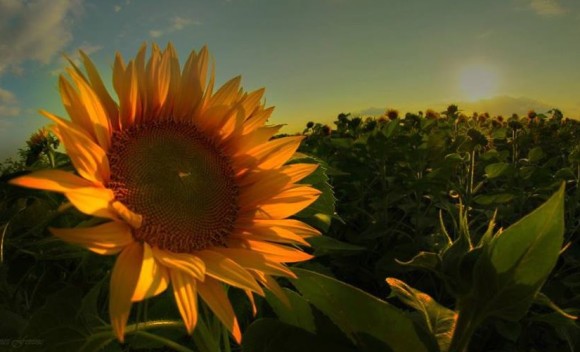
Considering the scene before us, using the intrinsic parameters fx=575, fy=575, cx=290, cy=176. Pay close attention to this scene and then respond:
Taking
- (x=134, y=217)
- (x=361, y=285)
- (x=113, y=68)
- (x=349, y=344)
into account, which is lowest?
(x=361, y=285)

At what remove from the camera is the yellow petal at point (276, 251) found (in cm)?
83

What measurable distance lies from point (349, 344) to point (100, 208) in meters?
0.36

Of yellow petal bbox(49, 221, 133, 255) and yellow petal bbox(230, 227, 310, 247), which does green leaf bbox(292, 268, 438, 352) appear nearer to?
yellow petal bbox(230, 227, 310, 247)

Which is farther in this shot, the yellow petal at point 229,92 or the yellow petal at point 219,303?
the yellow petal at point 229,92

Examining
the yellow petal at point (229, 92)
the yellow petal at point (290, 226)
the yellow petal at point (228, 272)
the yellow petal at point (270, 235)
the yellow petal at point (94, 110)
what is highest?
the yellow petal at point (229, 92)

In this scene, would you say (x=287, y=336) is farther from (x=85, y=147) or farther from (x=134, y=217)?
(x=85, y=147)

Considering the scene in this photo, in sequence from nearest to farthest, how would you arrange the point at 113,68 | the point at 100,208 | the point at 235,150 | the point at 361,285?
the point at 100,208 < the point at 113,68 < the point at 235,150 < the point at 361,285

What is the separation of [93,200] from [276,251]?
0.28m

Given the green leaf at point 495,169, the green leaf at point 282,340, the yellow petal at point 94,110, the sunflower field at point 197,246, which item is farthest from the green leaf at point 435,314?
the green leaf at point 495,169

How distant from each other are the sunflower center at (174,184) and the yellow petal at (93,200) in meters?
0.07

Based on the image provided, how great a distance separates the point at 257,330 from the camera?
0.76 m

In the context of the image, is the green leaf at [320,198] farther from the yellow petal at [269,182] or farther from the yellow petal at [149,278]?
the yellow petal at [149,278]

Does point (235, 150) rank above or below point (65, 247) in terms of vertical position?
above

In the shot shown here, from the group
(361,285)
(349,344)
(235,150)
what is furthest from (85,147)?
(361,285)
